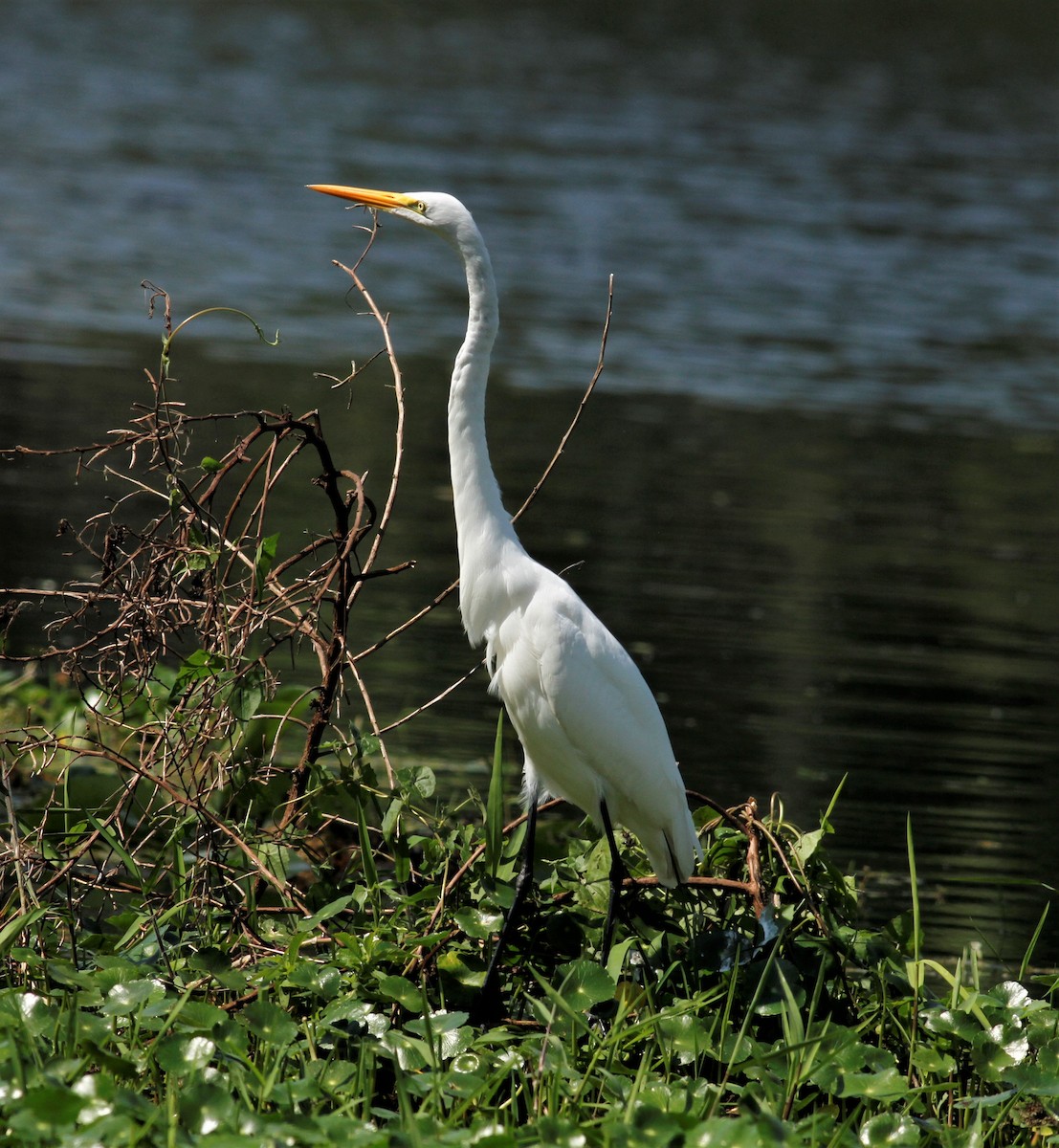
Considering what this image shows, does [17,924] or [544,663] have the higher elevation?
[544,663]

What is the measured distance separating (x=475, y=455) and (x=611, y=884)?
42.6 inches

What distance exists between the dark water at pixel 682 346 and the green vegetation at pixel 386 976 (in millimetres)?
588

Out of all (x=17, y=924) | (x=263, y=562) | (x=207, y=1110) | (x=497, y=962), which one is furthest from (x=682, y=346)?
(x=207, y=1110)

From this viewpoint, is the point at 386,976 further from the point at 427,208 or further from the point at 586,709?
the point at 427,208

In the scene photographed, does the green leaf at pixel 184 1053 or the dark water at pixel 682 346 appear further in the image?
the dark water at pixel 682 346

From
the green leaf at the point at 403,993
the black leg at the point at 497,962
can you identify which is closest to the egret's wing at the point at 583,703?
the black leg at the point at 497,962

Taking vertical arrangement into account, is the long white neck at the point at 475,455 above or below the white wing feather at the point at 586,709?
above

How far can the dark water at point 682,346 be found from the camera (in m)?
7.14

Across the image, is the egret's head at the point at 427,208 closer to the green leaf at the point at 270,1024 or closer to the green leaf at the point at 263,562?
the green leaf at the point at 263,562

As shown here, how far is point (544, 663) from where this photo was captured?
4113 millimetres

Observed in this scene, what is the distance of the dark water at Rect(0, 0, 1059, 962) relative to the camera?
714 centimetres

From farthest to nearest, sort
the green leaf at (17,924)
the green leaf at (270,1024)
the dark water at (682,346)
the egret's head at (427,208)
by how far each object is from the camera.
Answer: the dark water at (682,346) < the egret's head at (427,208) < the green leaf at (17,924) < the green leaf at (270,1024)

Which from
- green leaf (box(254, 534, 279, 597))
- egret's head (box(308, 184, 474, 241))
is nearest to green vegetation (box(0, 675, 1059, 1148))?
green leaf (box(254, 534, 279, 597))

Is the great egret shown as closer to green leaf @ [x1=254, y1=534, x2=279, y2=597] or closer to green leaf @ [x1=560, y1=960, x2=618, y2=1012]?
green leaf @ [x1=560, y1=960, x2=618, y2=1012]
